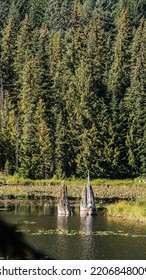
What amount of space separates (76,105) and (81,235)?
64392mm

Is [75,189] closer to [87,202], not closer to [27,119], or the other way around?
[87,202]

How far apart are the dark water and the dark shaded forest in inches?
1777

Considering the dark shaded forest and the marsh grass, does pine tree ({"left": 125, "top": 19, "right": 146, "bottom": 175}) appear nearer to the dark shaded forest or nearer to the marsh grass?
the dark shaded forest

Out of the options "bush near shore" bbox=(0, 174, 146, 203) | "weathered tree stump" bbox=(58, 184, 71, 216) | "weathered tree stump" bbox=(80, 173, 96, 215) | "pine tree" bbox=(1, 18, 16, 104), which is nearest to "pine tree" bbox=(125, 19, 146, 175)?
"bush near shore" bbox=(0, 174, 146, 203)

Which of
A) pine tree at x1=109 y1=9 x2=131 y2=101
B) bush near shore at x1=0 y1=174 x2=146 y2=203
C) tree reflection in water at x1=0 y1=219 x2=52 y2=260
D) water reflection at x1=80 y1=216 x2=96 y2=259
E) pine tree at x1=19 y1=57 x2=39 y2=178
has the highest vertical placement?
pine tree at x1=109 y1=9 x2=131 y2=101

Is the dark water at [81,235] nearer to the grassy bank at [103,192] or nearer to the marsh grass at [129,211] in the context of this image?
the marsh grass at [129,211]

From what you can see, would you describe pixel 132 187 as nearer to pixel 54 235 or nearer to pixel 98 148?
pixel 98 148

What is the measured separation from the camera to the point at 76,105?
104562 millimetres

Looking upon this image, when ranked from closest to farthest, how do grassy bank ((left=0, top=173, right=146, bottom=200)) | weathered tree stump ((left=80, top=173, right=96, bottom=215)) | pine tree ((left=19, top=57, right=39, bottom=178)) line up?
weathered tree stump ((left=80, top=173, right=96, bottom=215)) → grassy bank ((left=0, top=173, right=146, bottom=200)) → pine tree ((left=19, top=57, right=39, bottom=178))

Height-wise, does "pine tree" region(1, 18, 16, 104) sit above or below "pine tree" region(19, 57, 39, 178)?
above

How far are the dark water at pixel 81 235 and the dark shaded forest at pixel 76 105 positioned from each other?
4513cm

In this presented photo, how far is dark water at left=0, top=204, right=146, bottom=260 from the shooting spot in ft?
115

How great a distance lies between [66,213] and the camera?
51.6 meters

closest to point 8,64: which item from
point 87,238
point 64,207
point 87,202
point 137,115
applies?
point 137,115
